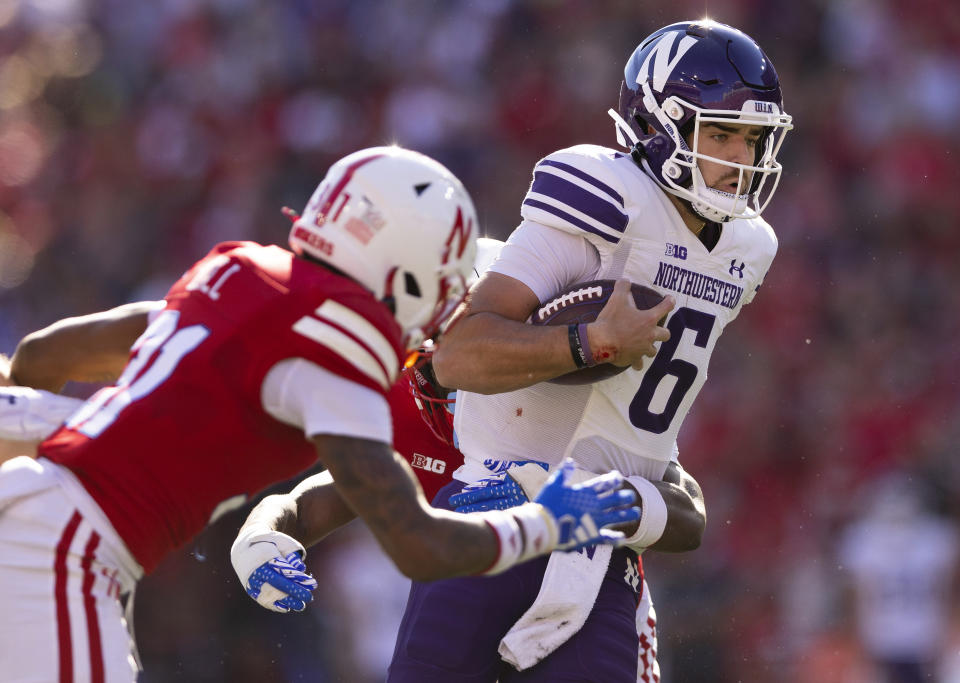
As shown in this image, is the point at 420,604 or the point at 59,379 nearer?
the point at 59,379

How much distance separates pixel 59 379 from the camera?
2754 mm

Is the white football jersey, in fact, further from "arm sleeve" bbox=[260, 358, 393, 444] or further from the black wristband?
"arm sleeve" bbox=[260, 358, 393, 444]

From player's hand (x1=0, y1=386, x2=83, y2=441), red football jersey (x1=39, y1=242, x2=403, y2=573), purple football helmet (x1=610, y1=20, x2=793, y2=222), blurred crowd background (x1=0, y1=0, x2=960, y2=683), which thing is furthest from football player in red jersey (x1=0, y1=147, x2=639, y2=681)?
blurred crowd background (x1=0, y1=0, x2=960, y2=683)

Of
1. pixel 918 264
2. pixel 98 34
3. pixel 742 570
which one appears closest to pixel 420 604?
pixel 742 570

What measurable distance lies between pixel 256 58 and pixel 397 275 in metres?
7.47

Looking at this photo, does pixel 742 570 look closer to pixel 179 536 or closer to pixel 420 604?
pixel 420 604

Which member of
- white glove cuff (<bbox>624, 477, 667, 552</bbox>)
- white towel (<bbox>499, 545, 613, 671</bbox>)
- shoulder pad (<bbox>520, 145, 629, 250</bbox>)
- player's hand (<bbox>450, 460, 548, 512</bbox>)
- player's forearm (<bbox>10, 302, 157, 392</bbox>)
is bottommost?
white towel (<bbox>499, 545, 613, 671</bbox>)

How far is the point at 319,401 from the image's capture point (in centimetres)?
229

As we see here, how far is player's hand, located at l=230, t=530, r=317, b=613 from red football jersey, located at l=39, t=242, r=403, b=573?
89 cm

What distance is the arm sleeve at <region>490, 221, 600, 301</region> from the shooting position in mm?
3260

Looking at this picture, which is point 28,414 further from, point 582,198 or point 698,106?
point 698,106

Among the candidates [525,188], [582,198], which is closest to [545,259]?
[582,198]

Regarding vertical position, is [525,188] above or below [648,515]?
below

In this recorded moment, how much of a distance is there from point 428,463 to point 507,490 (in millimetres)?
668
